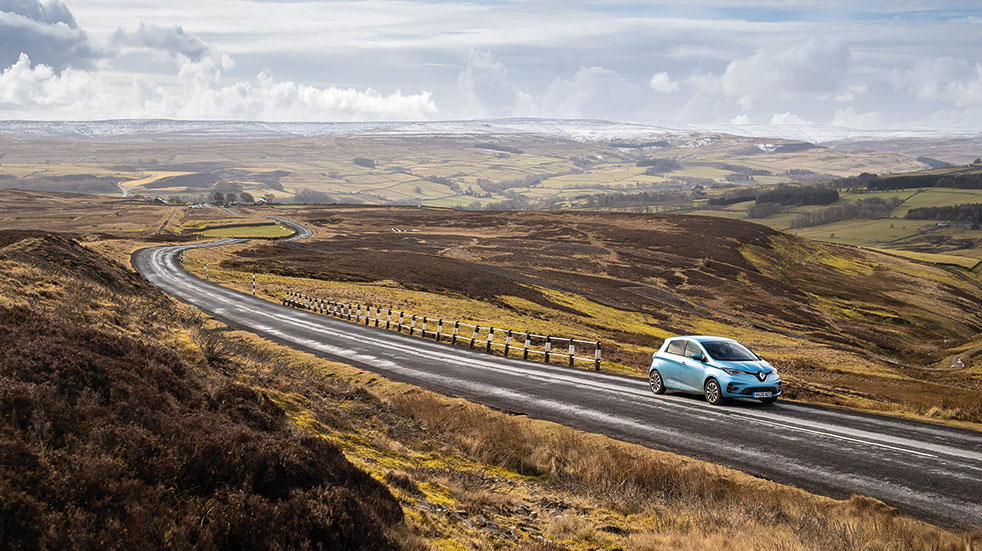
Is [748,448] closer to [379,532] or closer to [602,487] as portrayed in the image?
[602,487]

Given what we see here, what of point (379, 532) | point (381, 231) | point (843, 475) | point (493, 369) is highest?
point (379, 532)

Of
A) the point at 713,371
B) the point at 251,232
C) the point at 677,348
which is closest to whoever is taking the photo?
the point at 713,371

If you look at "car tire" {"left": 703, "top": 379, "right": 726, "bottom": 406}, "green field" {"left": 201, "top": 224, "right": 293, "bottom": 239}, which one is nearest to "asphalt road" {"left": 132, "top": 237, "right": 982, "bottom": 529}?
"car tire" {"left": 703, "top": 379, "right": 726, "bottom": 406}

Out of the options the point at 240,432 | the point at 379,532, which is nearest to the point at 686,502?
the point at 379,532

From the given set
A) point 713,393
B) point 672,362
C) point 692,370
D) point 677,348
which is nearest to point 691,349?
point 677,348

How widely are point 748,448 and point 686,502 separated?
3998 mm

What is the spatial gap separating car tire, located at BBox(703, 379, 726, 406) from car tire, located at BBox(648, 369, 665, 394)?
4.89 ft

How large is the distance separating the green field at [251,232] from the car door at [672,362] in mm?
111373

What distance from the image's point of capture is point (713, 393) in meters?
18.2

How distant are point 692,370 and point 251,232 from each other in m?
126

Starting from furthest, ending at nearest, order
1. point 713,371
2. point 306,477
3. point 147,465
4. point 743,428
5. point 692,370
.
→ 1. point 692,370
2. point 713,371
3. point 743,428
4. point 306,477
5. point 147,465

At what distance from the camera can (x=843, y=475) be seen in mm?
11531

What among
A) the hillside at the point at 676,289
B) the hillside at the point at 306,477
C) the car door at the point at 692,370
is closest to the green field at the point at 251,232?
the hillside at the point at 676,289

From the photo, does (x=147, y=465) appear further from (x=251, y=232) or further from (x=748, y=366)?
(x=251, y=232)
